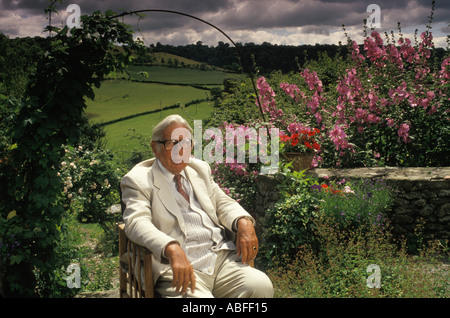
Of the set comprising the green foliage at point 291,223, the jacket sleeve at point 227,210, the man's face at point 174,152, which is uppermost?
the man's face at point 174,152

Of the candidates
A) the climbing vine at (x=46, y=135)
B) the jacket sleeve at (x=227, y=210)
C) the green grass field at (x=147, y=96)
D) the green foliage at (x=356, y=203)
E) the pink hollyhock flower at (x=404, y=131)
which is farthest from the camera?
the green grass field at (x=147, y=96)

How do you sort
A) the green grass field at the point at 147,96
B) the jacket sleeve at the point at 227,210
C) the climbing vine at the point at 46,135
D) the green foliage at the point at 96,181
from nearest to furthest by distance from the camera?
1. the jacket sleeve at the point at 227,210
2. the climbing vine at the point at 46,135
3. the green foliage at the point at 96,181
4. the green grass field at the point at 147,96

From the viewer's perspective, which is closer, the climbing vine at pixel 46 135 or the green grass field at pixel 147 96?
the climbing vine at pixel 46 135

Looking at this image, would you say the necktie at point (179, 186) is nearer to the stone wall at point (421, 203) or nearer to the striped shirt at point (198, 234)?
the striped shirt at point (198, 234)

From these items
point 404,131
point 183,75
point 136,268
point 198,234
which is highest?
point 183,75

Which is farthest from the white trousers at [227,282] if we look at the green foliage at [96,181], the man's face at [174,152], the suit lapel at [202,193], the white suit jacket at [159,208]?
the green foliage at [96,181]

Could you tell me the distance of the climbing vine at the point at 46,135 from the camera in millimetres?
3145

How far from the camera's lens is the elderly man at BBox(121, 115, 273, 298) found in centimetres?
247

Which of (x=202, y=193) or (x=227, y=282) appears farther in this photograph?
(x=202, y=193)

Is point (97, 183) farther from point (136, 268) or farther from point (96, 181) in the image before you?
point (136, 268)

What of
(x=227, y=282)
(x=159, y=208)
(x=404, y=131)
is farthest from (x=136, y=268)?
(x=404, y=131)

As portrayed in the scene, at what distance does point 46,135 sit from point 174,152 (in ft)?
3.65

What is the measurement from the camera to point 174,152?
271cm
